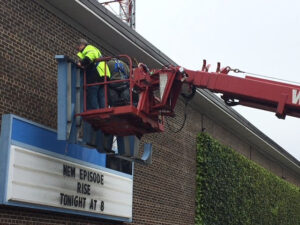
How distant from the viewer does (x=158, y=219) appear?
675 inches

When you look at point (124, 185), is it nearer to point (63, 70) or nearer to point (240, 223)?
point (63, 70)

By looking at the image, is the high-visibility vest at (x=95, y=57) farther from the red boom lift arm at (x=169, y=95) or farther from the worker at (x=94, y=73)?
the red boom lift arm at (x=169, y=95)

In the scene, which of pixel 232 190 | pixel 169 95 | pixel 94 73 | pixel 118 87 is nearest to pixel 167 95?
pixel 169 95

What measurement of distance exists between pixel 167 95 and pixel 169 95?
13cm

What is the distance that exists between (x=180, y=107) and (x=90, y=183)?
6833 mm

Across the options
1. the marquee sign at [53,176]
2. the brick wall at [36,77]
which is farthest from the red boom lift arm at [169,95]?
the brick wall at [36,77]

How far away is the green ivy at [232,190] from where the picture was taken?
20.7 m

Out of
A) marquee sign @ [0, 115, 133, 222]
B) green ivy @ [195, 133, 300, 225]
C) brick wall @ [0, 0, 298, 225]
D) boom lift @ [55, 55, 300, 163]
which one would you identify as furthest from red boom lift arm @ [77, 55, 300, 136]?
green ivy @ [195, 133, 300, 225]

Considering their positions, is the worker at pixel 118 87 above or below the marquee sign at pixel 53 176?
above

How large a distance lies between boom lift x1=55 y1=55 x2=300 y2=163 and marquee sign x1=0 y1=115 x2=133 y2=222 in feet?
3.97

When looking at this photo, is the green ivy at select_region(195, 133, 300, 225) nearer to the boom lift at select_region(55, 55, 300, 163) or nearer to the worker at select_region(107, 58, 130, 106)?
the boom lift at select_region(55, 55, 300, 163)

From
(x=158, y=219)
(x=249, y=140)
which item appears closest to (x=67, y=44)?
(x=158, y=219)

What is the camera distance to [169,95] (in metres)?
11.2

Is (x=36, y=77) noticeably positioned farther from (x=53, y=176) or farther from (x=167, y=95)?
(x=167, y=95)
